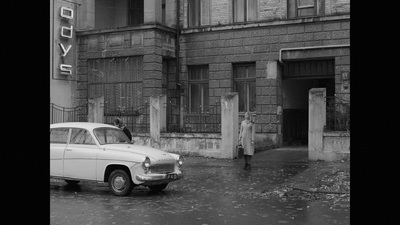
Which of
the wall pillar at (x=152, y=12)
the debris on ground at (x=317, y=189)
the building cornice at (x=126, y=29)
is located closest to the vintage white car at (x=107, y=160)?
the debris on ground at (x=317, y=189)

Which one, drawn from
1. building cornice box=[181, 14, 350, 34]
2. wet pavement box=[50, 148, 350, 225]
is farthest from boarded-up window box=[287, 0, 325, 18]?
wet pavement box=[50, 148, 350, 225]

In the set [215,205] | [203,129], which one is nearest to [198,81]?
[203,129]

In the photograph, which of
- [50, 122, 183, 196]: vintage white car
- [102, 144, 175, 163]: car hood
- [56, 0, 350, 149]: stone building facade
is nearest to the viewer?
[50, 122, 183, 196]: vintage white car

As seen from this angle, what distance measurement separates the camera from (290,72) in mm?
23797

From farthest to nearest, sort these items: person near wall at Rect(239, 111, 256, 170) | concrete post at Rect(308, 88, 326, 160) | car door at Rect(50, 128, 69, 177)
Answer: concrete post at Rect(308, 88, 326, 160) → person near wall at Rect(239, 111, 256, 170) → car door at Rect(50, 128, 69, 177)

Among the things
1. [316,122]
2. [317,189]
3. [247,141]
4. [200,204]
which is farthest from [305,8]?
[200,204]

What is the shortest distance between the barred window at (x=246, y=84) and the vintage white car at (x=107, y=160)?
12063 millimetres

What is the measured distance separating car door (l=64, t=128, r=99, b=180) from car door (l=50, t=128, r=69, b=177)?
139 mm

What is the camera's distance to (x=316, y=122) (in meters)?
17.8

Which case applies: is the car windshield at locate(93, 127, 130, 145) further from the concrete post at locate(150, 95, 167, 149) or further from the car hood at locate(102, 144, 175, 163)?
the concrete post at locate(150, 95, 167, 149)

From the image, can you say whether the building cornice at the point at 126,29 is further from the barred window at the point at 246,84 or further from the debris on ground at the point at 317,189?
the debris on ground at the point at 317,189

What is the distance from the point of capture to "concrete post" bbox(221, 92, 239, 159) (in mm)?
19391

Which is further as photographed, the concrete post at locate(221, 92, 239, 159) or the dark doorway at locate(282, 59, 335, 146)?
the dark doorway at locate(282, 59, 335, 146)
